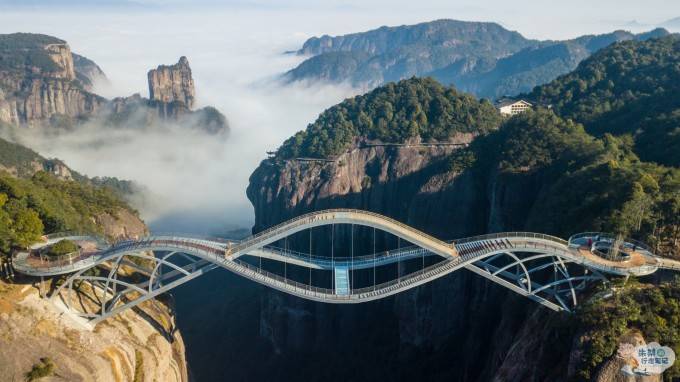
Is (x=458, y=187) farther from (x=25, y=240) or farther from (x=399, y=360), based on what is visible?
(x=25, y=240)

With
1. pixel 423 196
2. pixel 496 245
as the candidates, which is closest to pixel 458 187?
pixel 423 196

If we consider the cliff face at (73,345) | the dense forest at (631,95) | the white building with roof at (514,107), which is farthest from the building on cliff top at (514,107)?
the cliff face at (73,345)

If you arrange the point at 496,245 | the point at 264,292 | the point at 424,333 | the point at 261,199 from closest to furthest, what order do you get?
1. the point at 496,245
2. the point at 424,333
3. the point at 264,292
4. the point at 261,199

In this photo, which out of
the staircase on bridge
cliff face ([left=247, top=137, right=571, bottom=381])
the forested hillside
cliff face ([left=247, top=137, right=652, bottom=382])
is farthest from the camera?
cliff face ([left=247, top=137, right=652, bottom=382])

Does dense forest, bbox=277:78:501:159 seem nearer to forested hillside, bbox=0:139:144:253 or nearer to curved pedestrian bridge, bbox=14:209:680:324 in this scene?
forested hillside, bbox=0:139:144:253

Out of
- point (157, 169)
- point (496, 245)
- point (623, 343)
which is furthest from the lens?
point (157, 169)

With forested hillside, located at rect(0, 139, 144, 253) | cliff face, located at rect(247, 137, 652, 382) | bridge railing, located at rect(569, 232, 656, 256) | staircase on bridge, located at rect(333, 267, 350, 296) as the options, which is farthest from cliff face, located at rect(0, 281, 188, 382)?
bridge railing, located at rect(569, 232, 656, 256)
